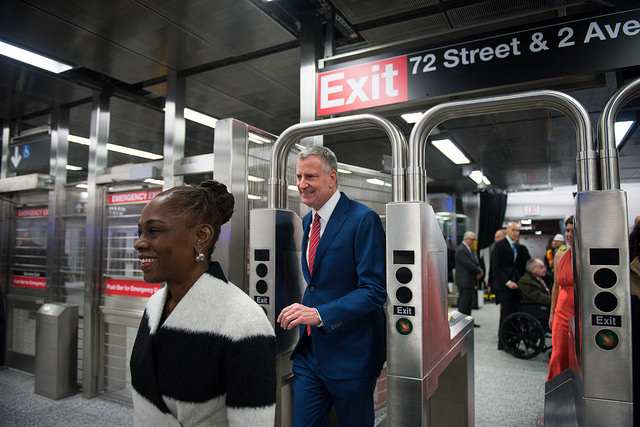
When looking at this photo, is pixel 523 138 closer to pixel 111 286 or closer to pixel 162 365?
pixel 111 286

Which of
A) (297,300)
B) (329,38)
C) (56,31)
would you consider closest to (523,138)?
(329,38)

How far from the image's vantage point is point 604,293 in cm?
135

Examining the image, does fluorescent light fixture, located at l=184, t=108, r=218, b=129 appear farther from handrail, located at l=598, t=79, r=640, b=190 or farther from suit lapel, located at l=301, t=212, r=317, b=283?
handrail, located at l=598, t=79, r=640, b=190

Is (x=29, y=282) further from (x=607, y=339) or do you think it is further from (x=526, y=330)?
(x=526, y=330)

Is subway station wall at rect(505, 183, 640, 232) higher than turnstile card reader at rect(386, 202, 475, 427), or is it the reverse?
subway station wall at rect(505, 183, 640, 232)

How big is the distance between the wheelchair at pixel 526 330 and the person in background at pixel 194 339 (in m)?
4.65

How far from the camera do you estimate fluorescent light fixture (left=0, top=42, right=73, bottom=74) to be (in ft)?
11.0

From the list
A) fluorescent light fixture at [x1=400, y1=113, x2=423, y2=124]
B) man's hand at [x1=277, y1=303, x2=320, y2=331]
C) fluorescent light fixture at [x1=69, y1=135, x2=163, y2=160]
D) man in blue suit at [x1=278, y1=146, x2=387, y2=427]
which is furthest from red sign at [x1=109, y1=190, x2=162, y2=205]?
fluorescent light fixture at [x1=69, y1=135, x2=163, y2=160]

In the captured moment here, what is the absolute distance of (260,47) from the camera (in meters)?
3.29

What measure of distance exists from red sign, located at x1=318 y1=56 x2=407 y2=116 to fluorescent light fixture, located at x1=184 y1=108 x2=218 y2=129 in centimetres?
285

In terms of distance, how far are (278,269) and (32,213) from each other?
393cm

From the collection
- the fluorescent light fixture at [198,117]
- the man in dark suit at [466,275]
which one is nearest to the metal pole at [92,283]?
the fluorescent light fixture at [198,117]

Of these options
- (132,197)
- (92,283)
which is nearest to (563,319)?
(132,197)

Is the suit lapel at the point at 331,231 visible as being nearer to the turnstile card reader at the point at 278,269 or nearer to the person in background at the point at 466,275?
the turnstile card reader at the point at 278,269
